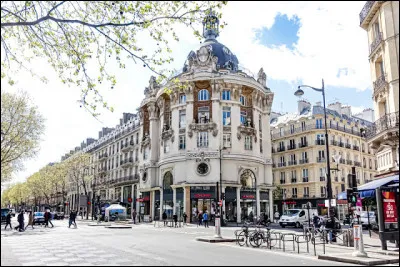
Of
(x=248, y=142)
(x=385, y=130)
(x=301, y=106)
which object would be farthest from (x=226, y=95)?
(x=385, y=130)

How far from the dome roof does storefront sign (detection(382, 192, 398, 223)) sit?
3365cm

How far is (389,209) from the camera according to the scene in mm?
14922

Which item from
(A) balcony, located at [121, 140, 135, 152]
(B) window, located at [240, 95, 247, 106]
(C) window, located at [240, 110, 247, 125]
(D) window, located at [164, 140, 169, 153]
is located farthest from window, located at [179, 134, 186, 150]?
(A) balcony, located at [121, 140, 135, 152]

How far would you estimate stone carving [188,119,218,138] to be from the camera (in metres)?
42.7

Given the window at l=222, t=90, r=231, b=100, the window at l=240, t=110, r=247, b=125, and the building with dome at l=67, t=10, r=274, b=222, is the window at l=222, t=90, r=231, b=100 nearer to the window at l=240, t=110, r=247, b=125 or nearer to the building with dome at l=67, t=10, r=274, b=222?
the building with dome at l=67, t=10, r=274, b=222

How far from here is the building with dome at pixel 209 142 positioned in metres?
42.0

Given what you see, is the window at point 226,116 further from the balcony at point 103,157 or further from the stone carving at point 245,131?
the balcony at point 103,157

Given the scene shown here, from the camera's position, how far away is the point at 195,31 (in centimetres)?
1115

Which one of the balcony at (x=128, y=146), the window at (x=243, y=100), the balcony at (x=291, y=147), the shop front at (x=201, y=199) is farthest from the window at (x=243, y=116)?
the balcony at (x=128, y=146)

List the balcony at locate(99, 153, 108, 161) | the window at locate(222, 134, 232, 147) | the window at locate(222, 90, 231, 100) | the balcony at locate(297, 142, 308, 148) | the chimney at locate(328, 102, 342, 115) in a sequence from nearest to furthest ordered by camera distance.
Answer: the window at locate(222, 134, 232, 147)
the window at locate(222, 90, 231, 100)
the balcony at locate(297, 142, 308, 148)
the chimney at locate(328, 102, 342, 115)
the balcony at locate(99, 153, 108, 161)

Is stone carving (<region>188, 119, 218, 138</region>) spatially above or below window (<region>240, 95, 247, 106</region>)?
below

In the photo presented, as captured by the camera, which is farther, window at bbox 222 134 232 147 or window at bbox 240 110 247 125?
window at bbox 240 110 247 125

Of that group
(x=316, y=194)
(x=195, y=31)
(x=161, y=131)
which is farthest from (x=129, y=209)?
(x=195, y=31)

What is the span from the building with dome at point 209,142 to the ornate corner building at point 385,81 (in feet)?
66.9
